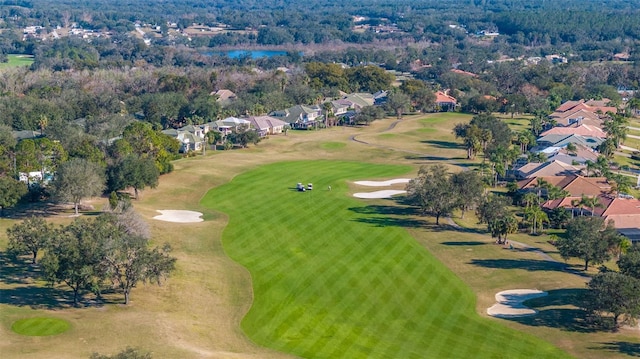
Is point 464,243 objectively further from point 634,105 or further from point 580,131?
point 634,105

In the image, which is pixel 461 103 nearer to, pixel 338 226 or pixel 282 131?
pixel 282 131

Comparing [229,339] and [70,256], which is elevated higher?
[70,256]

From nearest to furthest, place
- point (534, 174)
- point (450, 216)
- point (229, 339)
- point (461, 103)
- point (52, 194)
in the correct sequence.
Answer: point (229, 339), point (52, 194), point (450, 216), point (534, 174), point (461, 103)

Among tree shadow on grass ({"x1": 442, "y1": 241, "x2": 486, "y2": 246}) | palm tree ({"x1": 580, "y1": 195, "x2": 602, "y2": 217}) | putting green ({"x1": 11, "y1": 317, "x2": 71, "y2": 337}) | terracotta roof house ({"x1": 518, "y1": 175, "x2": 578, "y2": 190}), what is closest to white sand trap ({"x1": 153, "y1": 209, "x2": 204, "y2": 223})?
tree shadow on grass ({"x1": 442, "y1": 241, "x2": 486, "y2": 246})

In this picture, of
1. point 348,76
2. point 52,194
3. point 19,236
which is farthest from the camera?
point 348,76

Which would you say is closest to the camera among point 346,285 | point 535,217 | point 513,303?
point 513,303

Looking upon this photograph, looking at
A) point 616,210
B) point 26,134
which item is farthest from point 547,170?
point 26,134

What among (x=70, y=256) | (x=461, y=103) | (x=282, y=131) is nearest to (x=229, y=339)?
(x=70, y=256)
